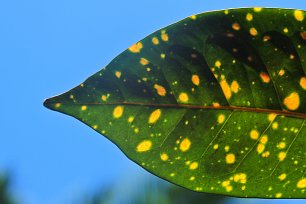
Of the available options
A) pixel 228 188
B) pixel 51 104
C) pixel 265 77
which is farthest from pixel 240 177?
pixel 51 104

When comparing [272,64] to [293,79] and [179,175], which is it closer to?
[293,79]

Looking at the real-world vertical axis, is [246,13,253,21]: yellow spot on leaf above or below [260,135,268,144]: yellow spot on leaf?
above

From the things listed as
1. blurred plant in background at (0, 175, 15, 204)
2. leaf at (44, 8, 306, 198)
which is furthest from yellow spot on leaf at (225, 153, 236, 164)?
blurred plant in background at (0, 175, 15, 204)

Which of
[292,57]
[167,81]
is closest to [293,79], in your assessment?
[292,57]

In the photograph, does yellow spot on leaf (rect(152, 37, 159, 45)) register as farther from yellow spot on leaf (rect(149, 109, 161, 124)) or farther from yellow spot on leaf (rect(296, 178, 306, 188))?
yellow spot on leaf (rect(296, 178, 306, 188))

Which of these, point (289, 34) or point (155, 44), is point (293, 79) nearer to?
point (289, 34)

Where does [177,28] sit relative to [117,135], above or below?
above

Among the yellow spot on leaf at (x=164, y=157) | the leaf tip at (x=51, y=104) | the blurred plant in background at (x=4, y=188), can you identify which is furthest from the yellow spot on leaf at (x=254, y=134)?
the blurred plant in background at (x=4, y=188)
